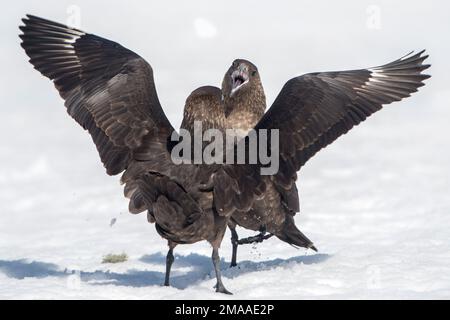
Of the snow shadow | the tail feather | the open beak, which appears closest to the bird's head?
the open beak

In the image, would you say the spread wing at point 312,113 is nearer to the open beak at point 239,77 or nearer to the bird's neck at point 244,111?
Answer: the bird's neck at point 244,111

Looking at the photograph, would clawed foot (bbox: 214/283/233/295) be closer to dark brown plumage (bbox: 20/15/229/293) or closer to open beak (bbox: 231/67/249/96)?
dark brown plumage (bbox: 20/15/229/293)

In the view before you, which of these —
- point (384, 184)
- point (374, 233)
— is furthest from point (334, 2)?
point (374, 233)

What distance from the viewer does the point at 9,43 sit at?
2236 cm

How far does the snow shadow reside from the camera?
8098 millimetres

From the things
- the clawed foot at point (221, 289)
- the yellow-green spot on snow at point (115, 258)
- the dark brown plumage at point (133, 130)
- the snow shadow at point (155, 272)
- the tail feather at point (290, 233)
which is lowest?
the clawed foot at point (221, 289)

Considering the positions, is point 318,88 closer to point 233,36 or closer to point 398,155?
point 398,155

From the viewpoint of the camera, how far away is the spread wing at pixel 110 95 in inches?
294

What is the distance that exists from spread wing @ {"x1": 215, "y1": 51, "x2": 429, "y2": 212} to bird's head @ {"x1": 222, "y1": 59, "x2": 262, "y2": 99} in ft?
4.19

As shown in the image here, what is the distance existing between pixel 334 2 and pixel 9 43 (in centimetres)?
1016

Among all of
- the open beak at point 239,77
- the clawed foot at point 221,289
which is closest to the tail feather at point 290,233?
the clawed foot at point 221,289

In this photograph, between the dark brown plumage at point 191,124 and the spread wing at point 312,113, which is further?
the spread wing at point 312,113

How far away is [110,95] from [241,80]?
1.96 metres

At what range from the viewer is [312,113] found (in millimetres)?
7688
